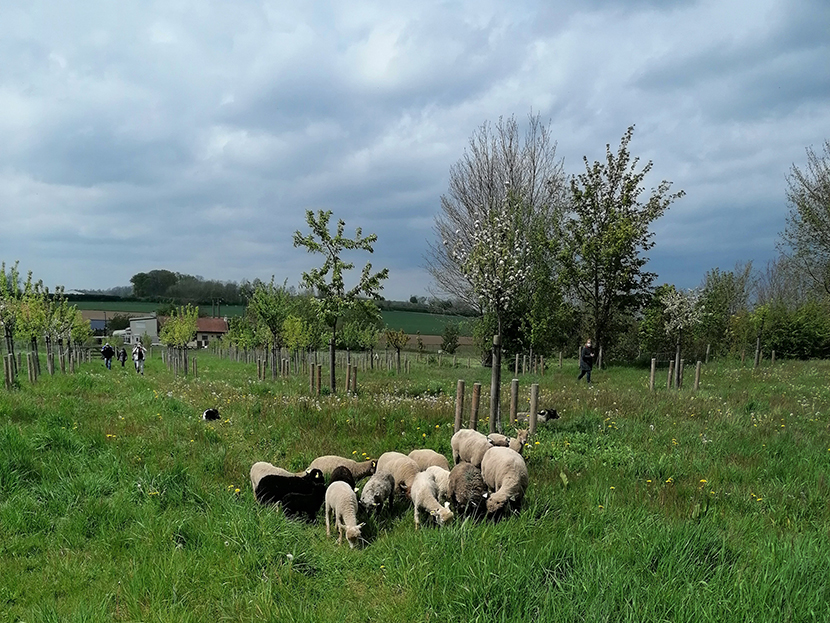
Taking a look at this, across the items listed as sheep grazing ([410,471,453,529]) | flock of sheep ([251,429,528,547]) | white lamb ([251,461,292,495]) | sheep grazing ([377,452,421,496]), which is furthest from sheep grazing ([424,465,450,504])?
white lamb ([251,461,292,495])

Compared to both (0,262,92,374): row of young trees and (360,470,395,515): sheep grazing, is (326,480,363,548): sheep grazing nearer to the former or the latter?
(360,470,395,515): sheep grazing

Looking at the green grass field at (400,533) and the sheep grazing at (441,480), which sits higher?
the sheep grazing at (441,480)

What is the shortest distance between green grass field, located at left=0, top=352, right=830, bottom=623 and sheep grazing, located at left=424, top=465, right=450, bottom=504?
1.93 feet

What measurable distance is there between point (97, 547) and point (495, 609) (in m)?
4.20

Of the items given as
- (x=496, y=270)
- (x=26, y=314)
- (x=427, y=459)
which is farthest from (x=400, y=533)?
(x=26, y=314)

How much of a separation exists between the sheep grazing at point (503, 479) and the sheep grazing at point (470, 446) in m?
0.46

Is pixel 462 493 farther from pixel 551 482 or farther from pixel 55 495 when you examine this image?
pixel 55 495

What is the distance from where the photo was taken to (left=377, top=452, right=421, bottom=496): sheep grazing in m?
6.63

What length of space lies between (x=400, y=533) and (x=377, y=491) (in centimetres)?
61

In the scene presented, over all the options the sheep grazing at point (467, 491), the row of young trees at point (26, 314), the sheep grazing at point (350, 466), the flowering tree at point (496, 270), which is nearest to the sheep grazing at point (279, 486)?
the sheep grazing at point (350, 466)

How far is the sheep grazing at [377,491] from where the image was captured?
5.88 metres

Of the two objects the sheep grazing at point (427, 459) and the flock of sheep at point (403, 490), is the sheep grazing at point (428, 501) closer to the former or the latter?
the flock of sheep at point (403, 490)

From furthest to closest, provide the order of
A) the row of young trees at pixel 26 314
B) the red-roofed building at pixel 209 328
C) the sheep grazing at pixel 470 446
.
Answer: the red-roofed building at pixel 209 328, the row of young trees at pixel 26 314, the sheep grazing at pixel 470 446

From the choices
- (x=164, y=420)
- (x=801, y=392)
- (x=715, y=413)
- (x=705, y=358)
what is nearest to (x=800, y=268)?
(x=705, y=358)
